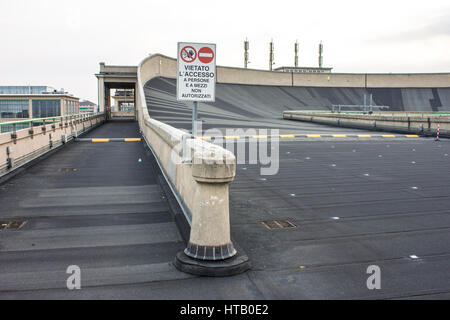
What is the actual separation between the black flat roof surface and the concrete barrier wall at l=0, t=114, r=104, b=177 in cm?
83

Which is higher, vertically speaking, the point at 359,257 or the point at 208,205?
the point at 208,205

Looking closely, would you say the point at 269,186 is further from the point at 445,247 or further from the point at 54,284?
the point at 54,284

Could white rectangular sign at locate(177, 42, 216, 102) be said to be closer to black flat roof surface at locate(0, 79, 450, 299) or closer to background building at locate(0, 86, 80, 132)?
black flat roof surface at locate(0, 79, 450, 299)

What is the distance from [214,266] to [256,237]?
148cm

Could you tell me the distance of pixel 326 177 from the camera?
11.2 m

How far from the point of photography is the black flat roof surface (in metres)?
4.45

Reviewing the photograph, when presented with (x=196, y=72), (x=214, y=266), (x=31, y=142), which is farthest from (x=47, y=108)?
(x=214, y=266)

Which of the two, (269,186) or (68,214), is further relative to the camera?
(269,186)

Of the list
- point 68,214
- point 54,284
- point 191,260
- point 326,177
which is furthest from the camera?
point 326,177

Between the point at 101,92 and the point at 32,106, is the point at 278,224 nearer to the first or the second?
the point at 101,92

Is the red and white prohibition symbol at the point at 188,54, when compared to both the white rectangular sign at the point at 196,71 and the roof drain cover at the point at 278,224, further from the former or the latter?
the roof drain cover at the point at 278,224
